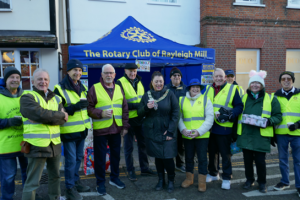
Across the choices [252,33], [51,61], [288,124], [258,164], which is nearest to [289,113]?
[288,124]

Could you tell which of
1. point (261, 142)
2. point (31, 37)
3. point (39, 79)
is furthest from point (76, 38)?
point (261, 142)

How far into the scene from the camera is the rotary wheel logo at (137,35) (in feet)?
18.9

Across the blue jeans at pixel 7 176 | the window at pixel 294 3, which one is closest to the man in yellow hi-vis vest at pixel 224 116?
the blue jeans at pixel 7 176

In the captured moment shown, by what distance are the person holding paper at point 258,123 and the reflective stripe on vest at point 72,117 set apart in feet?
8.58

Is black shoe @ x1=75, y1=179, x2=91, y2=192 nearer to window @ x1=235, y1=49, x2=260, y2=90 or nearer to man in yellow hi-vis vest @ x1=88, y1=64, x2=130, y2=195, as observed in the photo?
man in yellow hi-vis vest @ x1=88, y1=64, x2=130, y2=195

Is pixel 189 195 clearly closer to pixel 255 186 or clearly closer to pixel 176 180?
pixel 176 180

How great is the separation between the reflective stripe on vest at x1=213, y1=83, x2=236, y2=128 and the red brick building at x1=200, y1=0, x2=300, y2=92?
4832 mm

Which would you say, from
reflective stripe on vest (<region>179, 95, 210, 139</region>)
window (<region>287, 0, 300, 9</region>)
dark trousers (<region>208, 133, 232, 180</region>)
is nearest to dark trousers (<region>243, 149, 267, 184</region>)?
dark trousers (<region>208, 133, 232, 180</region>)

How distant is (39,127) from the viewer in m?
3.05

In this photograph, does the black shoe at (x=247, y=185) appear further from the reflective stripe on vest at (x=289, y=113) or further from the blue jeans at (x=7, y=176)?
the blue jeans at (x=7, y=176)

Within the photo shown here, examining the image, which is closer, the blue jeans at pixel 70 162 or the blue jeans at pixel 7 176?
the blue jeans at pixel 7 176

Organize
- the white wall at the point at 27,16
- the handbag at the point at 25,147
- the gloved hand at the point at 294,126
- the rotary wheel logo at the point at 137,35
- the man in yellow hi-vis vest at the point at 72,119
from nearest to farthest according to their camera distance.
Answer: the handbag at the point at 25,147, the man in yellow hi-vis vest at the point at 72,119, the gloved hand at the point at 294,126, the rotary wheel logo at the point at 137,35, the white wall at the point at 27,16

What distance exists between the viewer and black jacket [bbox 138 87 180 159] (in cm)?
385

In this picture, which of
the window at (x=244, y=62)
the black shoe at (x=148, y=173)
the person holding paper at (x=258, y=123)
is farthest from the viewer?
the window at (x=244, y=62)
